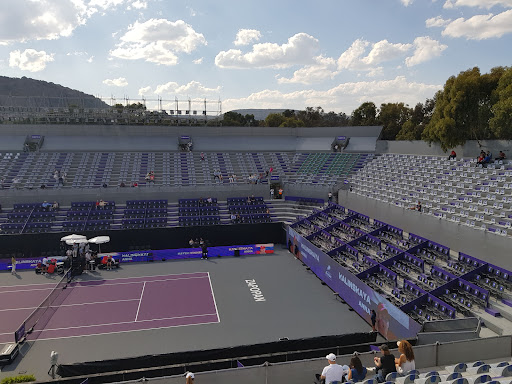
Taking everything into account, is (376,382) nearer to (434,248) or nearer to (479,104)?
(434,248)

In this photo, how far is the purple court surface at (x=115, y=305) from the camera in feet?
52.5

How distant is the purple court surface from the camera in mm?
16000

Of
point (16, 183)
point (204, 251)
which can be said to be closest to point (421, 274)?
point (204, 251)

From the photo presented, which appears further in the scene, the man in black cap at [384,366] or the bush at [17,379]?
the bush at [17,379]

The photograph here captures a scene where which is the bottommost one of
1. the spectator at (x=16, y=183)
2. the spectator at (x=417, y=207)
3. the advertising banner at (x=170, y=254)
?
the advertising banner at (x=170, y=254)

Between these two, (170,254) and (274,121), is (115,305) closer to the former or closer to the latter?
(170,254)

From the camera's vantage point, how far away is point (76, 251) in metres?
23.8

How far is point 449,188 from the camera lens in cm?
2275

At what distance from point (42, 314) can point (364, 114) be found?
57475 mm

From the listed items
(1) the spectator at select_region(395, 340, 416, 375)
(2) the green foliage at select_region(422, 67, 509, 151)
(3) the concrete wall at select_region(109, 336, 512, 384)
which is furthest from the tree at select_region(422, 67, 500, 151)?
(1) the spectator at select_region(395, 340, 416, 375)

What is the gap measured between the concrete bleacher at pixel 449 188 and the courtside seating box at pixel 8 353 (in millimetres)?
19290

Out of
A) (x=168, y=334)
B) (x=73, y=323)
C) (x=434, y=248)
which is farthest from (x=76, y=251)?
(x=434, y=248)

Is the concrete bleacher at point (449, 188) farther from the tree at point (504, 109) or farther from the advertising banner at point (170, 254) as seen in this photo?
the advertising banner at point (170, 254)

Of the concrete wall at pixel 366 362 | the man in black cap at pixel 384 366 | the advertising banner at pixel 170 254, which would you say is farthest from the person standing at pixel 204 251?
the man in black cap at pixel 384 366
